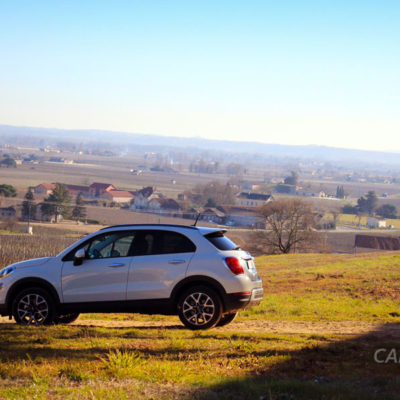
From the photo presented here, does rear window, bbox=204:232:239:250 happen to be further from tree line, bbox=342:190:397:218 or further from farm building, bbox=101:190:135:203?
tree line, bbox=342:190:397:218

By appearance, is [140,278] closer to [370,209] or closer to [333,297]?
[333,297]

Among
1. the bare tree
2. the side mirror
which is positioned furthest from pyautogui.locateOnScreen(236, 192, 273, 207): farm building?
the side mirror

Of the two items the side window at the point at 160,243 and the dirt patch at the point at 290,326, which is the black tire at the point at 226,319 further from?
the side window at the point at 160,243

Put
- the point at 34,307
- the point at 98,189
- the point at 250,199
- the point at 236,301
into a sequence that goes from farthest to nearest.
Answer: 1. the point at 250,199
2. the point at 98,189
3. the point at 34,307
4. the point at 236,301

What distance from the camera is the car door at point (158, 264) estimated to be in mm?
9469

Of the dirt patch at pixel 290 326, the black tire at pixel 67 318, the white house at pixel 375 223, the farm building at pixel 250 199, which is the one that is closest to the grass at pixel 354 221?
the white house at pixel 375 223

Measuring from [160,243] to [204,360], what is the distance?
2811mm

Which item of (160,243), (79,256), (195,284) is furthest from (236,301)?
(79,256)

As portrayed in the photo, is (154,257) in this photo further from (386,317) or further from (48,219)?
(48,219)

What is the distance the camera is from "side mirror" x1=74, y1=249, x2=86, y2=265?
9695 mm

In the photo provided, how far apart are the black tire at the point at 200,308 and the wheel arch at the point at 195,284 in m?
0.05

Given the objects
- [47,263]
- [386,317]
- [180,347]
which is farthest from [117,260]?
[386,317]

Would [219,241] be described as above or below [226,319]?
above

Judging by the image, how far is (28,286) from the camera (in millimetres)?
9945
